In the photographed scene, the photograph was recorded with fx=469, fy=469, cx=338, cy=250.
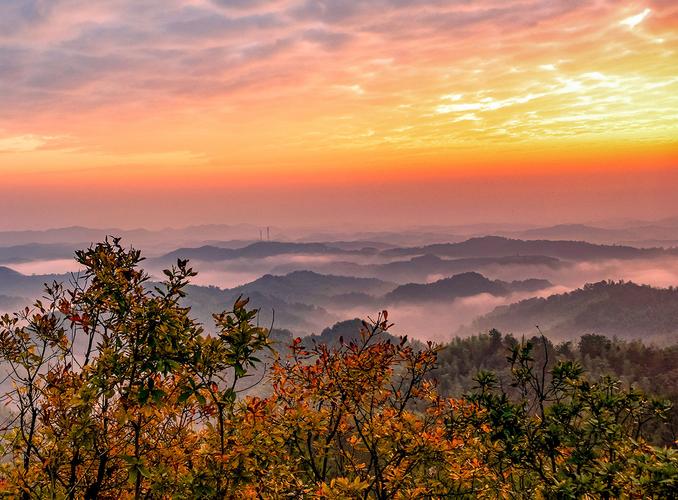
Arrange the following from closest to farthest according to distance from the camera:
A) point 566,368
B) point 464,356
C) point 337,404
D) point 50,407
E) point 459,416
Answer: point 50,407
point 337,404
point 566,368
point 459,416
point 464,356

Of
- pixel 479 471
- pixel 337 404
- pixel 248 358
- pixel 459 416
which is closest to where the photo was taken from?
pixel 248 358

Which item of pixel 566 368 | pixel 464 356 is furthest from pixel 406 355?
pixel 464 356

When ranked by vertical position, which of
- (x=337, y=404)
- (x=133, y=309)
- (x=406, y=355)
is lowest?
(x=337, y=404)

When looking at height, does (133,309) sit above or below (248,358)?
above

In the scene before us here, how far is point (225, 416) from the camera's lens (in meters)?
8.88

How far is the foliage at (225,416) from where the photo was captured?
22.7ft

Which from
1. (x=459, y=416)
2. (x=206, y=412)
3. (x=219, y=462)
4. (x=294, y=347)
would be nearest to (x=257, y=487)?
(x=219, y=462)

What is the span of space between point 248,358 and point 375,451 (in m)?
4.48

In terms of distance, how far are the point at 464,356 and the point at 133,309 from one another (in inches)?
7997

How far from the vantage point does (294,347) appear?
1063cm

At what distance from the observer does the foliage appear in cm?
691

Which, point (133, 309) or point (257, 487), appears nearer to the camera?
point (133, 309)

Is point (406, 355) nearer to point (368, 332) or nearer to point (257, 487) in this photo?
point (368, 332)

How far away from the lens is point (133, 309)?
6.91 metres
